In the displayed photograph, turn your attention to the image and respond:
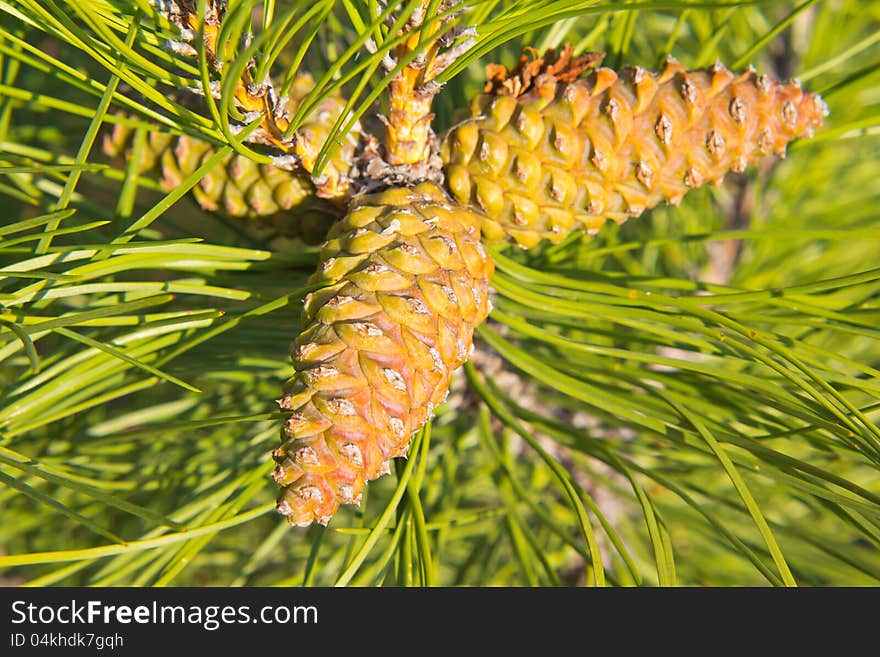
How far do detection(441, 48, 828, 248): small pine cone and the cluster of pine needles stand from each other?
0.06 meters

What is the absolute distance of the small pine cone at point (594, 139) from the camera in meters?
0.56

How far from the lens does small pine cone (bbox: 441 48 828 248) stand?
558 mm

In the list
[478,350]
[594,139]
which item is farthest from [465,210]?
[478,350]

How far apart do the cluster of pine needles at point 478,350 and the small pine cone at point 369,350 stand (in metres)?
0.07

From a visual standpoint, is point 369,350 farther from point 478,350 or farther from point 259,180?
point 478,350

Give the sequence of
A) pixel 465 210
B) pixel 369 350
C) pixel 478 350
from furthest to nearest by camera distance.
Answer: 1. pixel 478 350
2. pixel 465 210
3. pixel 369 350

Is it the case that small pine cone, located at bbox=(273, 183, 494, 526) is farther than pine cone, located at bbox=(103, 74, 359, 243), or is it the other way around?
pine cone, located at bbox=(103, 74, 359, 243)

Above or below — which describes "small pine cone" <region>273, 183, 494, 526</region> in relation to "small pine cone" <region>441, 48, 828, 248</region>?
below

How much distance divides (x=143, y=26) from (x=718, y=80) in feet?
1.38

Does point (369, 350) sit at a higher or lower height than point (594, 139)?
lower

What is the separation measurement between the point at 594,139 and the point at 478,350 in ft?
1.00

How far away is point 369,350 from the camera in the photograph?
1.53 ft

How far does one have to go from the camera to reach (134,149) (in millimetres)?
609

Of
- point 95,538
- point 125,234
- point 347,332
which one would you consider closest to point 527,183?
point 347,332
